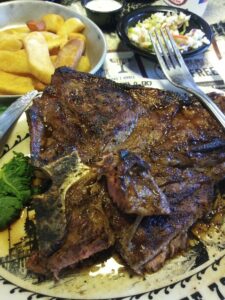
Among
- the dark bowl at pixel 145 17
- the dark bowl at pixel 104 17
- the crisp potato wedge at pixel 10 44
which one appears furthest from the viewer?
the dark bowl at pixel 104 17

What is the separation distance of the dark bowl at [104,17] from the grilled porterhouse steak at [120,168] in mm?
1721

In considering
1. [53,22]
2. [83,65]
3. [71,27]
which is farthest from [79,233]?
[53,22]

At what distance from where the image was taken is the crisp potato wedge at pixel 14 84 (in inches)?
108

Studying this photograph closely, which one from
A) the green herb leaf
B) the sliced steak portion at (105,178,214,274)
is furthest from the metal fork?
the green herb leaf

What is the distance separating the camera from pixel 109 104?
2.11 metres

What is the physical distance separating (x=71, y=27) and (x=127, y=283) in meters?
2.44

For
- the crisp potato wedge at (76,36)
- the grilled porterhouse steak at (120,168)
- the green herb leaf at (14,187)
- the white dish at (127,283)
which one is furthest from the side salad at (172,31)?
the white dish at (127,283)

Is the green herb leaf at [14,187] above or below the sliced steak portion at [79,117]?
below

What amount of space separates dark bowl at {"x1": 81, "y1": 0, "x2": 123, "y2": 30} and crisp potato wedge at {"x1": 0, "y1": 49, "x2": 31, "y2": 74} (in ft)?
3.66

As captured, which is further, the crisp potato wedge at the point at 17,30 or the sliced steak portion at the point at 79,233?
the crisp potato wedge at the point at 17,30

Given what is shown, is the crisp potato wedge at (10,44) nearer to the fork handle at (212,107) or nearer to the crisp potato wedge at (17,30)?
the crisp potato wedge at (17,30)

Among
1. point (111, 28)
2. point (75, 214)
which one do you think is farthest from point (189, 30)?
point (75, 214)

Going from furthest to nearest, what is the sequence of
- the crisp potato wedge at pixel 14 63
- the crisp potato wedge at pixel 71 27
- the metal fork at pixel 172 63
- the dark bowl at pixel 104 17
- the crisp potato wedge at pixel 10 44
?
1. the dark bowl at pixel 104 17
2. the crisp potato wedge at pixel 71 27
3. the crisp potato wedge at pixel 10 44
4. the crisp potato wedge at pixel 14 63
5. the metal fork at pixel 172 63

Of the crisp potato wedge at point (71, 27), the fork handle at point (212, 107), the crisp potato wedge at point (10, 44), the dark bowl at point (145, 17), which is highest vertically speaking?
the fork handle at point (212, 107)
